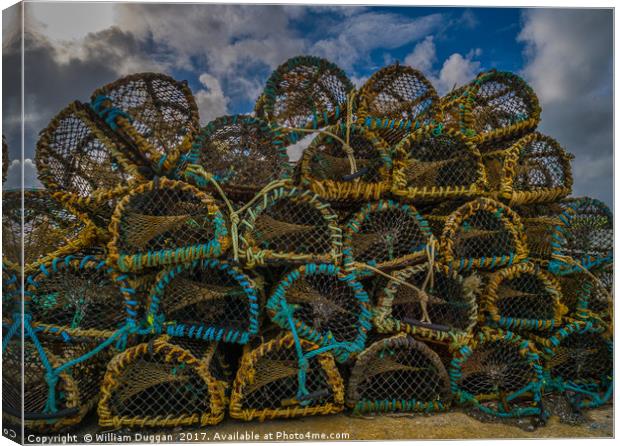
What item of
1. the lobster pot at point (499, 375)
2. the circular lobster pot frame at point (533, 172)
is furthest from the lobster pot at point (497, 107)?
the lobster pot at point (499, 375)

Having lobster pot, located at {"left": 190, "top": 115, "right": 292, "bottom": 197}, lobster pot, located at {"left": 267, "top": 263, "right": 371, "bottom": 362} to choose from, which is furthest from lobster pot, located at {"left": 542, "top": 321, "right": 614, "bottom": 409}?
lobster pot, located at {"left": 190, "top": 115, "right": 292, "bottom": 197}

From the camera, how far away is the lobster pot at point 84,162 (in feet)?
7.18

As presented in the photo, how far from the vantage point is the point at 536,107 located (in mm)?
2664

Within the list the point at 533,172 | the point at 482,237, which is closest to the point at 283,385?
the point at 482,237

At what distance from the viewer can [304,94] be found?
271cm

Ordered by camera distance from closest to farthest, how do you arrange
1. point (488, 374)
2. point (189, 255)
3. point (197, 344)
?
point (189, 255) → point (197, 344) → point (488, 374)

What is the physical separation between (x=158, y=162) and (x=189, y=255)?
0.48m

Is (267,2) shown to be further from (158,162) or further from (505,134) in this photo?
(505,134)

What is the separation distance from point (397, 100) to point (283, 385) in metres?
1.78

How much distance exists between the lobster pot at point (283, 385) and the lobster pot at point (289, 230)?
0.40 metres

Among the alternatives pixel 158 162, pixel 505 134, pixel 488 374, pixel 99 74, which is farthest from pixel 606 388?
pixel 99 74

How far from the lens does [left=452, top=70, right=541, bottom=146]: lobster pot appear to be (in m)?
2.61

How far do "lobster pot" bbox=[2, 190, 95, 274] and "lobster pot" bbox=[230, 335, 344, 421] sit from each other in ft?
3.39

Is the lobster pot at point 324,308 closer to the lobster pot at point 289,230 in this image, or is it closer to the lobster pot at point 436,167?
the lobster pot at point 289,230
